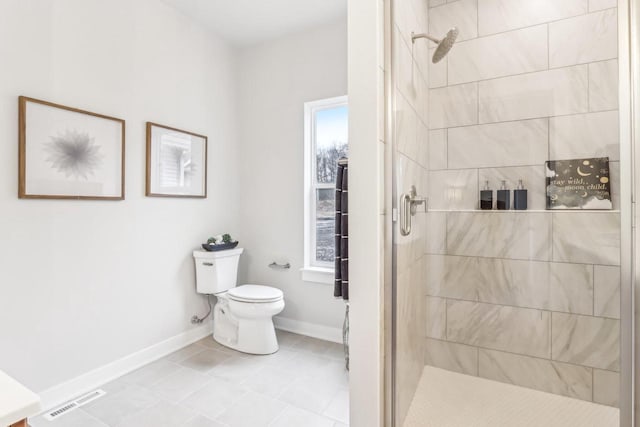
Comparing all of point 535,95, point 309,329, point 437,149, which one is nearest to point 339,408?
point 309,329

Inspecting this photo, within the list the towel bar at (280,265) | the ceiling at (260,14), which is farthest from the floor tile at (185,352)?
the ceiling at (260,14)

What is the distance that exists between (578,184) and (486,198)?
390 millimetres

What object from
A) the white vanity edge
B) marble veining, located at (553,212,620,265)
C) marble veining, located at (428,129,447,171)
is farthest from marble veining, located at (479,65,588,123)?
the white vanity edge

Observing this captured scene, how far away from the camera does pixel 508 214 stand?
1.69m

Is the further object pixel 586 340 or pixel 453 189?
pixel 453 189

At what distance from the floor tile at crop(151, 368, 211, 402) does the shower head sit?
90.8 inches

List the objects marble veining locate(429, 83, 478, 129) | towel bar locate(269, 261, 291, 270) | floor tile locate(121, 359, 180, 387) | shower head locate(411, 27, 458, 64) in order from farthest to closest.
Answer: towel bar locate(269, 261, 291, 270) < floor tile locate(121, 359, 180, 387) < marble veining locate(429, 83, 478, 129) < shower head locate(411, 27, 458, 64)

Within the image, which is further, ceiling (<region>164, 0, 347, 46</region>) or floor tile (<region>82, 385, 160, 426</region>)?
ceiling (<region>164, 0, 347, 46</region>)

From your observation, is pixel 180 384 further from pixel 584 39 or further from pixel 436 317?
pixel 584 39

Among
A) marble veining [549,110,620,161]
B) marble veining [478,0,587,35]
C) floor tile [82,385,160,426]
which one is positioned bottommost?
floor tile [82,385,160,426]

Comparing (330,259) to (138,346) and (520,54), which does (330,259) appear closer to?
(138,346)

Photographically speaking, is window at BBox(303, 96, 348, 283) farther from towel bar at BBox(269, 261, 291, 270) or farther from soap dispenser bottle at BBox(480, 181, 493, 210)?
soap dispenser bottle at BBox(480, 181, 493, 210)

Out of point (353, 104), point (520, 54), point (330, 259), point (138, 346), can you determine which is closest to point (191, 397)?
point (138, 346)

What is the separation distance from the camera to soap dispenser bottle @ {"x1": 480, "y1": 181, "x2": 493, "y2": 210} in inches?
68.3
